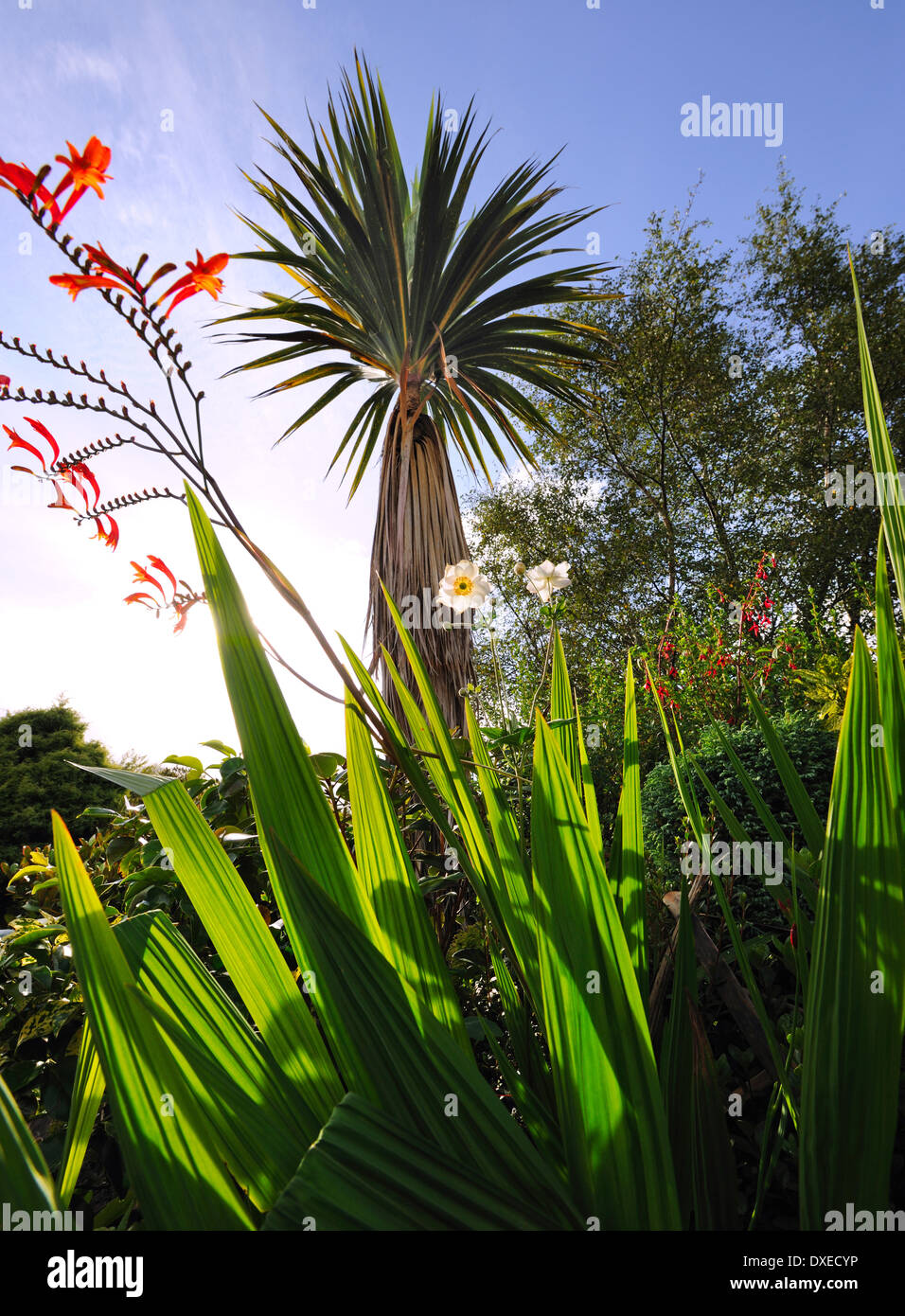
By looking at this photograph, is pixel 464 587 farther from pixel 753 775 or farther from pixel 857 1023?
pixel 857 1023

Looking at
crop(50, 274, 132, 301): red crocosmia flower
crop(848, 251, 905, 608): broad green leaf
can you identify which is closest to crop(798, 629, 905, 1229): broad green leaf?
crop(848, 251, 905, 608): broad green leaf

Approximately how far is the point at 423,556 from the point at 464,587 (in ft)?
7.54

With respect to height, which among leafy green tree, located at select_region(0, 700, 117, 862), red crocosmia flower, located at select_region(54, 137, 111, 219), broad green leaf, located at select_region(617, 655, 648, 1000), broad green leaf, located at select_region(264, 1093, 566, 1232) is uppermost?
red crocosmia flower, located at select_region(54, 137, 111, 219)

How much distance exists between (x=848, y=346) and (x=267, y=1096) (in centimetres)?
859

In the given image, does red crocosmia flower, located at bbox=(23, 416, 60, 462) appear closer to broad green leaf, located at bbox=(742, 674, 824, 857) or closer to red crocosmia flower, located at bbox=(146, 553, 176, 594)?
red crocosmia flower, located at bbox=(146, 553, 176, 594)

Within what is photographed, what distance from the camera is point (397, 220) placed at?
3.79 m

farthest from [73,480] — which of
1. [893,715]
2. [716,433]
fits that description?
[716,433]

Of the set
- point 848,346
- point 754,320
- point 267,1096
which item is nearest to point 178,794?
point 267,1096

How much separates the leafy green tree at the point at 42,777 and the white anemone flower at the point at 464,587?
140 inches

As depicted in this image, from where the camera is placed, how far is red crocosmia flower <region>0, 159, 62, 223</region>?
512 mm

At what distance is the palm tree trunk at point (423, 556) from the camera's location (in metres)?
3.57

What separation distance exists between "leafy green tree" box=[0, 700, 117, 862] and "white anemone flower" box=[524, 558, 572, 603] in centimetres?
377

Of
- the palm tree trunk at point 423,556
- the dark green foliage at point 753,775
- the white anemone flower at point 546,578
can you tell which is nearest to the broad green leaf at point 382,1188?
the white anemone flower at point 546,578
